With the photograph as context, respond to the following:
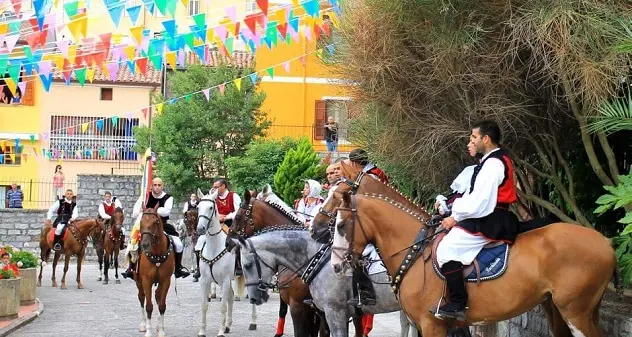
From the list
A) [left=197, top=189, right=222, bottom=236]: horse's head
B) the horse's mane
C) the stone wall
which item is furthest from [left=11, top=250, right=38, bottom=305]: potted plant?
the stone wall

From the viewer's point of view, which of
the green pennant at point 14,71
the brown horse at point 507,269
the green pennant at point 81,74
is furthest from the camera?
the green pennant at point 81,74

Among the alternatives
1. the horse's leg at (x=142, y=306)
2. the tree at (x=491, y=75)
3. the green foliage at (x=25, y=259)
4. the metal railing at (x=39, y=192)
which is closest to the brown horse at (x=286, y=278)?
the tree at (x=491, y=75)

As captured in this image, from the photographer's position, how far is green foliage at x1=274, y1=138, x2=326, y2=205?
2531 centimetres

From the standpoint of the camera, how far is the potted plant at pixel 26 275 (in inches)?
707

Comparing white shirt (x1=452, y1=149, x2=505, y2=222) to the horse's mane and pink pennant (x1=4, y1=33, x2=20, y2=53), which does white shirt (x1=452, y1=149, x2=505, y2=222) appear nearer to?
the horse's mane

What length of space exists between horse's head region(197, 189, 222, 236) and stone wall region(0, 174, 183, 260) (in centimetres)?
1900

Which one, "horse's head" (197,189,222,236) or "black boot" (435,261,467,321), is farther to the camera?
"horse's head" (197,189,222,236)

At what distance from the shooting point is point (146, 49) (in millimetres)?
15242

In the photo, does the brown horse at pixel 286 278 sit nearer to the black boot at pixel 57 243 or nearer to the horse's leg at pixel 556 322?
the horse's leg at pixel 556 322

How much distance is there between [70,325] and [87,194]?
18.8 meters

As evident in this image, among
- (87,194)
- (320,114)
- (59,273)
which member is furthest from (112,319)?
(320,114)

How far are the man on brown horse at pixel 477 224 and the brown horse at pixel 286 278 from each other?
10.7 feet

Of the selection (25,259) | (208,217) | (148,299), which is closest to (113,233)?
(25,259)

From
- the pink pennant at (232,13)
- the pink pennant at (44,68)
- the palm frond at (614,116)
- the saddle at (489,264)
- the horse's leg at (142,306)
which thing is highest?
the pink pennant at (232,13)
